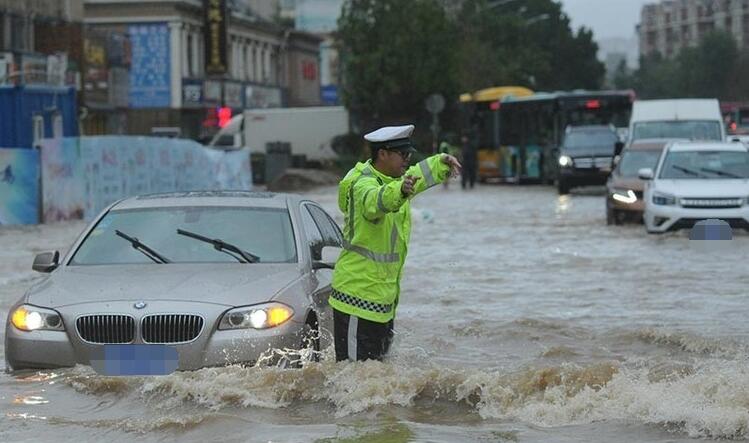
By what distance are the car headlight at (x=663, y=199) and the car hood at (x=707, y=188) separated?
57 millimetres

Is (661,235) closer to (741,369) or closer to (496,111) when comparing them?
(741,369)

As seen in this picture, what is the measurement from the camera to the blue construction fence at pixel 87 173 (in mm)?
29359

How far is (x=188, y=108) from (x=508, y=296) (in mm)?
57858

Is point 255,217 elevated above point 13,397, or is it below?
above

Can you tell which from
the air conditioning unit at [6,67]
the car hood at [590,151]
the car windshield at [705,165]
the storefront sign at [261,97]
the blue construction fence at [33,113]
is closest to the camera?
the car windshield at [705,165]

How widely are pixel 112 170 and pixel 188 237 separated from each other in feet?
75.3

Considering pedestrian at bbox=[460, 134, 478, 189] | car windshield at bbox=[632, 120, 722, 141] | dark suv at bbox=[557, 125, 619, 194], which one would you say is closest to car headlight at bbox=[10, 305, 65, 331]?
car windshield at bbox=[632, 120, 722, 141]

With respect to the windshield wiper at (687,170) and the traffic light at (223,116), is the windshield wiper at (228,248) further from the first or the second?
the traffic light at (223,116)

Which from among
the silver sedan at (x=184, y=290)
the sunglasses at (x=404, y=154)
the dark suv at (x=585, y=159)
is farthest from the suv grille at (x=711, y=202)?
the dark suv at (x=585, y=159)

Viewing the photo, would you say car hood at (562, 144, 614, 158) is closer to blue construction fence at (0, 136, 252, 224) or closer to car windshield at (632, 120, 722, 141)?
car windshield at (632, 120, 722, 141)

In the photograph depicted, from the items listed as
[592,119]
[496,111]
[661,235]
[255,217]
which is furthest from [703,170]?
[496,111]

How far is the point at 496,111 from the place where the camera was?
53.7 meters

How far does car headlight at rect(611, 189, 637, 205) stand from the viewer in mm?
26703

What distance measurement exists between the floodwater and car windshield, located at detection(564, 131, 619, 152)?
21896mm
